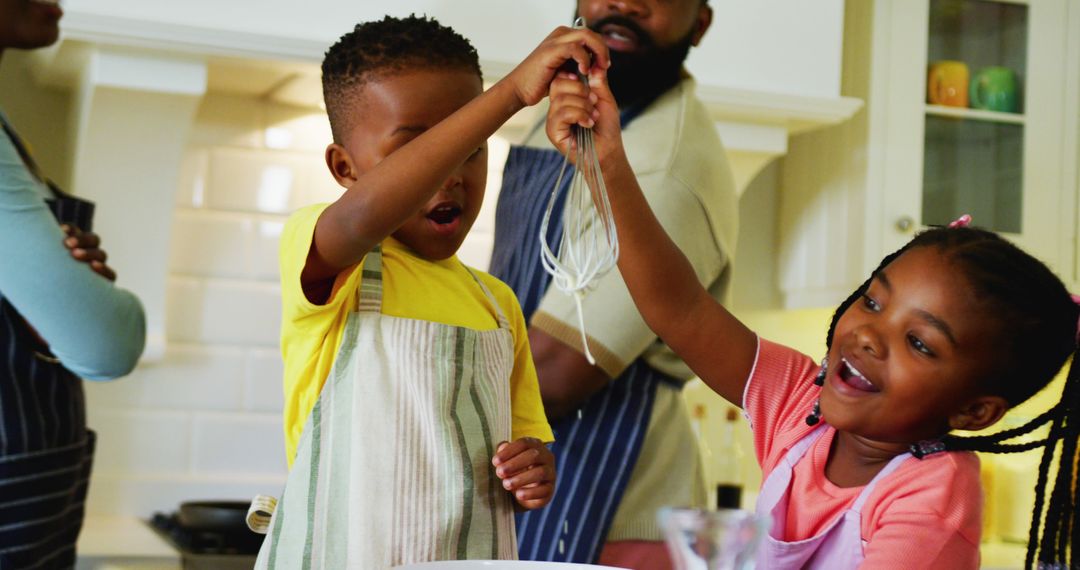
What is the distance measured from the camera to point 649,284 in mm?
1001

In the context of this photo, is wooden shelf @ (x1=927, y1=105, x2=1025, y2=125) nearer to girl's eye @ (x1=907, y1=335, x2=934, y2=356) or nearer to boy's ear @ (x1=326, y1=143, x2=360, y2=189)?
girl's eye @ (x1=907, y1=335, x2=934, y2=356)

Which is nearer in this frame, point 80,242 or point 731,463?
point 80,242

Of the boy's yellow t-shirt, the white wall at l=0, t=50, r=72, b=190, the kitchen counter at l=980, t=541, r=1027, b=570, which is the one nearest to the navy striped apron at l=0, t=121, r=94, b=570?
the boy's yellow t-shirt

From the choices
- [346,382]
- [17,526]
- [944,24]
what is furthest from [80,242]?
[944,24]

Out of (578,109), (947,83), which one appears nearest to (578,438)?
(578,109)

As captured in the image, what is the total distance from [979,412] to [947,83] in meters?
1.53

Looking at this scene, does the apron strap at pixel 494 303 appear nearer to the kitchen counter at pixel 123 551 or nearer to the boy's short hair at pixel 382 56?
the boy's short hair at pixel 382 56

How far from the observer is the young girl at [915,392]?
87cm

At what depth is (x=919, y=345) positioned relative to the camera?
35.7 inches

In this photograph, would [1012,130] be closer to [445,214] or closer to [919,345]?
[919,345]

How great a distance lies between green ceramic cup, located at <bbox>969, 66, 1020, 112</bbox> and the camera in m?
2.37

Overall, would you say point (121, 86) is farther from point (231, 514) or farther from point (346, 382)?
point (346, 382)

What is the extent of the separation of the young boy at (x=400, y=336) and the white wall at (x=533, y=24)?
0.92 m

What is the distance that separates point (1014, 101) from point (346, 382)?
1.93 m
